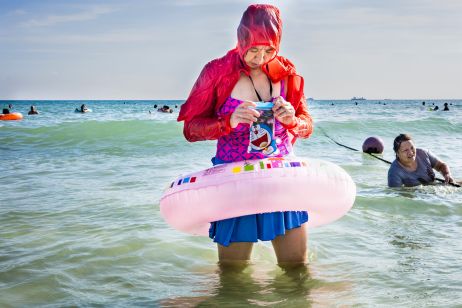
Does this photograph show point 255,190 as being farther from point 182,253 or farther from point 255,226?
point 182,253

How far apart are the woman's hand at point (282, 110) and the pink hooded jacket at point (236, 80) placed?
0.11 m

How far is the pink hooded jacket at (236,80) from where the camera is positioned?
8.66ft

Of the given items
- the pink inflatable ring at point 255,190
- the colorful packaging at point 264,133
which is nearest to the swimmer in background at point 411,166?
the pink inflatable ring at point 255,190

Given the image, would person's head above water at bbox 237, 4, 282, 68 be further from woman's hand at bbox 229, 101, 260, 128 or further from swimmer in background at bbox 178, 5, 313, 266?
woman's hand at bbox 229, 101, 260, 128

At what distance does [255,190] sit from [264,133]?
29 cm

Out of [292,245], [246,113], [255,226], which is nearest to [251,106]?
[246,113]

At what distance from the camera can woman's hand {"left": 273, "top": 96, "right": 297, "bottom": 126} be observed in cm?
263

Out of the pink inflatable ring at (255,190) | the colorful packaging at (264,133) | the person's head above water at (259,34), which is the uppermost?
the person's head above water at (259,34)

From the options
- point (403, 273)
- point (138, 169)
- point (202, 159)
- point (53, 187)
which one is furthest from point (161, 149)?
point (403, 273)

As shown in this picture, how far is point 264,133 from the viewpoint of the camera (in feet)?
8.94

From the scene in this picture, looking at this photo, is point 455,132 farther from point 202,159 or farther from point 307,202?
point 307,202

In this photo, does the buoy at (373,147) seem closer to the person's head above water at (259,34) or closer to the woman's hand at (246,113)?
the person's head above water at (259,34)

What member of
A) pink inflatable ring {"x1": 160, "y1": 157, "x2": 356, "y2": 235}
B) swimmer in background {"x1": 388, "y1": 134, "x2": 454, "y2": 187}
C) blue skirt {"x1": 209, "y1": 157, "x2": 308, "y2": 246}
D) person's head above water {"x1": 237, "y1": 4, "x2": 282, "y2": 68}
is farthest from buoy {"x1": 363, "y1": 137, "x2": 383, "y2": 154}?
person's head above water {"x1": 237, "y1": 4, "x2": 282, "y2": 68}

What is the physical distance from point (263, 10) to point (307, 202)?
0.96m
